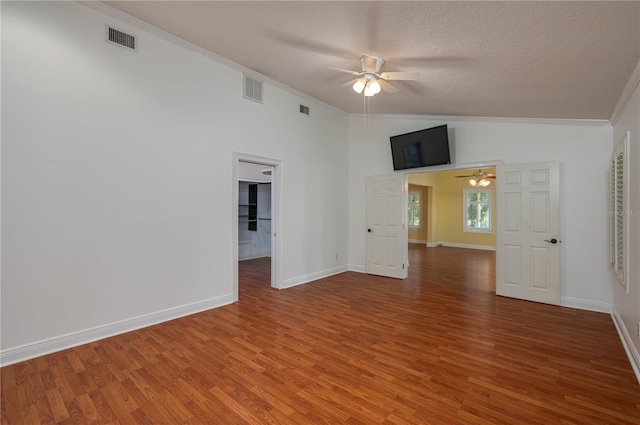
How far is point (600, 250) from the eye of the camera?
4.18 m

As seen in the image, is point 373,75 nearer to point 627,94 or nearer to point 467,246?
point 627,94

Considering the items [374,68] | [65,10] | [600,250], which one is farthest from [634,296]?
[65,10]

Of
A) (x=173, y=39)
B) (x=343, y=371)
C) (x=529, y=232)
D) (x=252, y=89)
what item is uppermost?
(x=173, y=39)

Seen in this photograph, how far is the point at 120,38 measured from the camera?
3.29 m

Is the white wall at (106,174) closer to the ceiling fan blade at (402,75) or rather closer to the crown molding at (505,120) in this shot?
the ceiling fan blade at (402,75)

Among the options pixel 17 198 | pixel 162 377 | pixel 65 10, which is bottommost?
pixel 162 377

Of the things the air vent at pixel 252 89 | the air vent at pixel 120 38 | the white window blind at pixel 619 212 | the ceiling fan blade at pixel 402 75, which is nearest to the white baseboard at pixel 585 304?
the white window blind at pixel 619 212

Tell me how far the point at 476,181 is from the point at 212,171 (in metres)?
8.42

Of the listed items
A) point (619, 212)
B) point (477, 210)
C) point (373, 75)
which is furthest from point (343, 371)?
point (477, 210)

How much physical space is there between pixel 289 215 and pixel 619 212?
434 centimetres

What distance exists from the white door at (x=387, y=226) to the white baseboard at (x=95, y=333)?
335 centimetres

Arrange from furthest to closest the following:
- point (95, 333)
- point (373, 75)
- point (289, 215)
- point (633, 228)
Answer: point (289, 215), point (373, 75), point (95, 333), point (633, 228)

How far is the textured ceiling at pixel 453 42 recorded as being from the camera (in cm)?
230

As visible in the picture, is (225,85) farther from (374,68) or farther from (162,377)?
(162,377)
